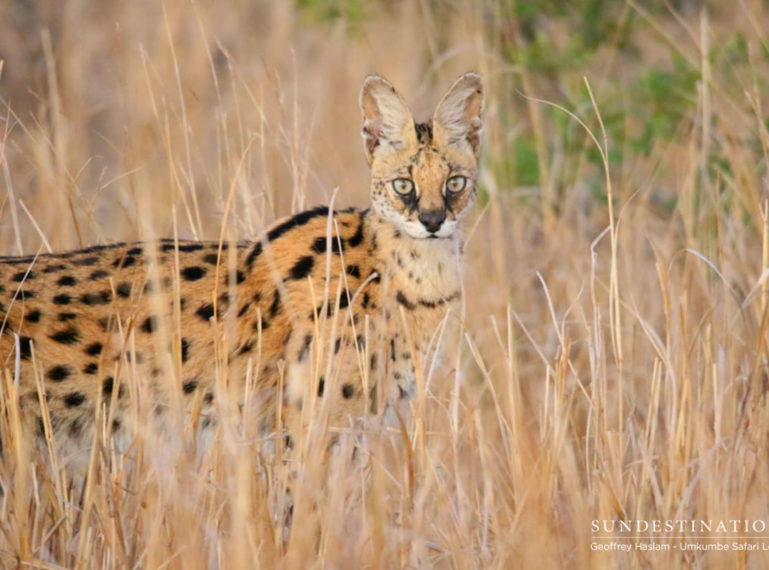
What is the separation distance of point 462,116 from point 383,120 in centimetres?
31

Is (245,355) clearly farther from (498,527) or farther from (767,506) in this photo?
(767,506)

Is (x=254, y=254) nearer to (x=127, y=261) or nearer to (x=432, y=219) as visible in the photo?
(x=127, y=261)

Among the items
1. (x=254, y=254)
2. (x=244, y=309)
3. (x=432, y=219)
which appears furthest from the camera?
(x=254, y=254)

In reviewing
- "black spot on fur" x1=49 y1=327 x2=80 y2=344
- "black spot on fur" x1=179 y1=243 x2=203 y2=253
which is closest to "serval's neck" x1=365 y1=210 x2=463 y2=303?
"black spot on fur" x1=179 y1=243 x2=203 y2=253

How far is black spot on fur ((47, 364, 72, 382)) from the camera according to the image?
13.9 ft

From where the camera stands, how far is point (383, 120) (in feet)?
15.3

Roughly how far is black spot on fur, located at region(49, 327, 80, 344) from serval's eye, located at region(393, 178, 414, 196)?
4.09 feet

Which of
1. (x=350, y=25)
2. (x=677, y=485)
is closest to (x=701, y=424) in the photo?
(x=677, y=485)

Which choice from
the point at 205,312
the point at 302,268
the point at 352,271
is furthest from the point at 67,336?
the point at 352,271

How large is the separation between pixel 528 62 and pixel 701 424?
376 centimetres

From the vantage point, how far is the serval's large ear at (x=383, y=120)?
15.1 ft

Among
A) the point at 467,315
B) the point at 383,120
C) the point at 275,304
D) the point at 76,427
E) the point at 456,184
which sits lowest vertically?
the point at 76,427

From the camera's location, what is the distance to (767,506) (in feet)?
12.2

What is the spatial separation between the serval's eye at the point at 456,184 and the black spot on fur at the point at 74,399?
1.51 m
